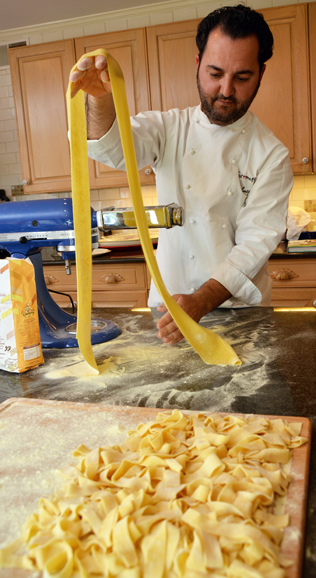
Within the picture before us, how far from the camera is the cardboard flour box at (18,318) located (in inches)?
42.3

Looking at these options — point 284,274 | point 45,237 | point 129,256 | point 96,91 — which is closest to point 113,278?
point 129,256

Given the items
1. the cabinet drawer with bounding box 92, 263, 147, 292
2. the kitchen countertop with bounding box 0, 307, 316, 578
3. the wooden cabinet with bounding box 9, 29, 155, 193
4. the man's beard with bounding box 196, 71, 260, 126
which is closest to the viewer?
the kitchen countertop with bounding box 0, 307, 316, 578

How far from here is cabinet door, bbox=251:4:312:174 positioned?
2.82 metres

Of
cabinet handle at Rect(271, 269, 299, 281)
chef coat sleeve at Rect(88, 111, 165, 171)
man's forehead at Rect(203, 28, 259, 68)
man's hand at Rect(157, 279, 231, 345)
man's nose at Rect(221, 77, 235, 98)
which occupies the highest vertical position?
man's forehead at Rect(203, 28, 259, 68)

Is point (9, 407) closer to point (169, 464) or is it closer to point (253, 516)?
point (169, 464)

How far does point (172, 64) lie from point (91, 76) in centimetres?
209

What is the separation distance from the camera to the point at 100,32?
3.39 metres

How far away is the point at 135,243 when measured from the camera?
313cm

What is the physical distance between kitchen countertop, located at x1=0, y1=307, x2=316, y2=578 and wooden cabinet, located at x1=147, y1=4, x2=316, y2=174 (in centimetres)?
187

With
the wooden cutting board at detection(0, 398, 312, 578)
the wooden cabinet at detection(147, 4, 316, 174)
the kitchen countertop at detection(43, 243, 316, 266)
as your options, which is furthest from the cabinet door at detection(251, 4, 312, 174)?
the wooden cutting board at detection(0, 398, 312, 578)

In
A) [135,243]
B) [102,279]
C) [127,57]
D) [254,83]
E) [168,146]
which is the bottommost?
[102,279]

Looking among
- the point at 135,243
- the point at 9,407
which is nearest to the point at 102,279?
the point at 135,243

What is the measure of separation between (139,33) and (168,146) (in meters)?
1.64

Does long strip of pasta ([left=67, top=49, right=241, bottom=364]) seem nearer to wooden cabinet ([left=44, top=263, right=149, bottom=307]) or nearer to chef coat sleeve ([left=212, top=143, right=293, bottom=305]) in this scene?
chef coat sleeve ([left=212, top=143, right=293, bottom=305])
